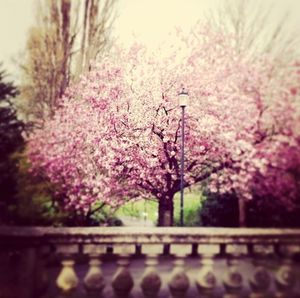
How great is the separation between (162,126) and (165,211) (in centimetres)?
120

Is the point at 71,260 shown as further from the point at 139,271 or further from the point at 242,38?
the point at 242,38

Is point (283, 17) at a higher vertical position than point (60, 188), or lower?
higher

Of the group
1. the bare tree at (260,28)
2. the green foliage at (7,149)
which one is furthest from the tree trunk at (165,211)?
the bare tree at (260,28)

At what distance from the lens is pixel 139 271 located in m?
2.88

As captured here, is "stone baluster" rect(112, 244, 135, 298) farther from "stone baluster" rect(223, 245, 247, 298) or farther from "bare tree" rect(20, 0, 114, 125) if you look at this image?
"bare tree" rect(20, 0, 114, 125)

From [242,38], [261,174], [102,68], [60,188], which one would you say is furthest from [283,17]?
[60,188]

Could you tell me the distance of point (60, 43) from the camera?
446 centimetres

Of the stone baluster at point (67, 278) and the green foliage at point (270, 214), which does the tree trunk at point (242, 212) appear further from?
the stone baluster at point (67, 278)

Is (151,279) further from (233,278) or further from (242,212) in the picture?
(242,212)

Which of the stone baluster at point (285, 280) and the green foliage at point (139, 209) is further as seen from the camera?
the green foliage at point (139, 209)

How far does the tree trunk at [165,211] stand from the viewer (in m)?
3.94

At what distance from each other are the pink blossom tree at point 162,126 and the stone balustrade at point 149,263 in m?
0.67

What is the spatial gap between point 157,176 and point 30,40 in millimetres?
2044

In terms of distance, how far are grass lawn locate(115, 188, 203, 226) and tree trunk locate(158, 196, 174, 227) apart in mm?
53
